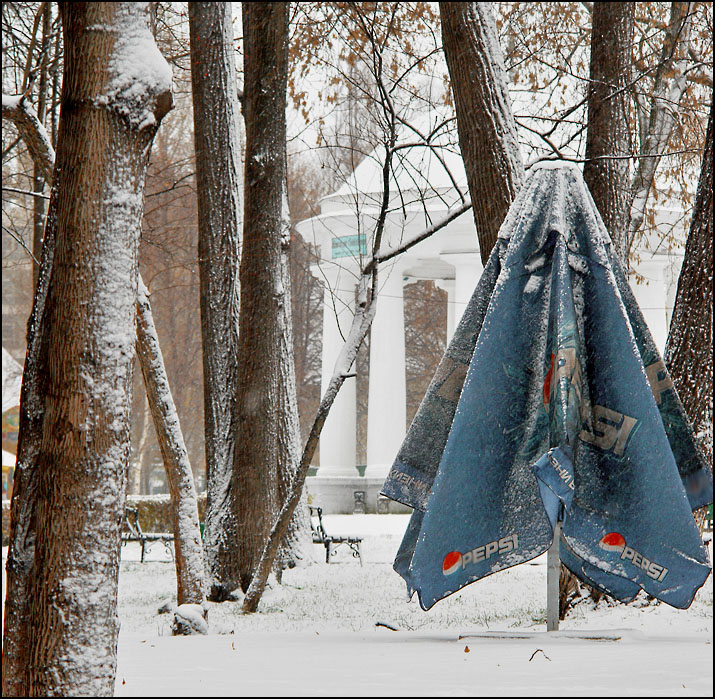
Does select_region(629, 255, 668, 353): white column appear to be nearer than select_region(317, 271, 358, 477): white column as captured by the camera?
Yes

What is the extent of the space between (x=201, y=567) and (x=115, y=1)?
165 inches

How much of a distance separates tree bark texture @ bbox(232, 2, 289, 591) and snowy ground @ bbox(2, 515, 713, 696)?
0.87 meters

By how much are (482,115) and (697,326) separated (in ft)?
6.41

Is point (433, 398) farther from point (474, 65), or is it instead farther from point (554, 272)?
point (474, 65)

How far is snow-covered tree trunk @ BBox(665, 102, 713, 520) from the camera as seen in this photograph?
5.75 m

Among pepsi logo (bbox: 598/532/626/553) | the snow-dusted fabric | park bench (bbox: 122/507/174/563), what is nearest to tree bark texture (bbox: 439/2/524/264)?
the snow-dusted fabric

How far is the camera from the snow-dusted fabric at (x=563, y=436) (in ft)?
11.6

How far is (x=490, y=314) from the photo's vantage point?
3855 millimetres

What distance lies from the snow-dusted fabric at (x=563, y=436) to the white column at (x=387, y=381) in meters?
19.2

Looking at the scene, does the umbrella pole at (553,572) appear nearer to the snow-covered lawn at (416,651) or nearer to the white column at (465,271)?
the snow-covered lawn at (416,651)

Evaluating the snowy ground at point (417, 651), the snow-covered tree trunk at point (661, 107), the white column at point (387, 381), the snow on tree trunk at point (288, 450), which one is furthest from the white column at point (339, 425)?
the snowy ground at point (417, 651)

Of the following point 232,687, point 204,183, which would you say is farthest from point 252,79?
point 232,687

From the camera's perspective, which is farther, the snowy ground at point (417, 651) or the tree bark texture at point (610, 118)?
the tree bark texture at point (610, 118)

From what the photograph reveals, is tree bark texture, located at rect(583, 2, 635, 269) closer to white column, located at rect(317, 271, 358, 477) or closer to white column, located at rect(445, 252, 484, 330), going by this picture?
white column, located at rect(445, 252, 484, 330)
